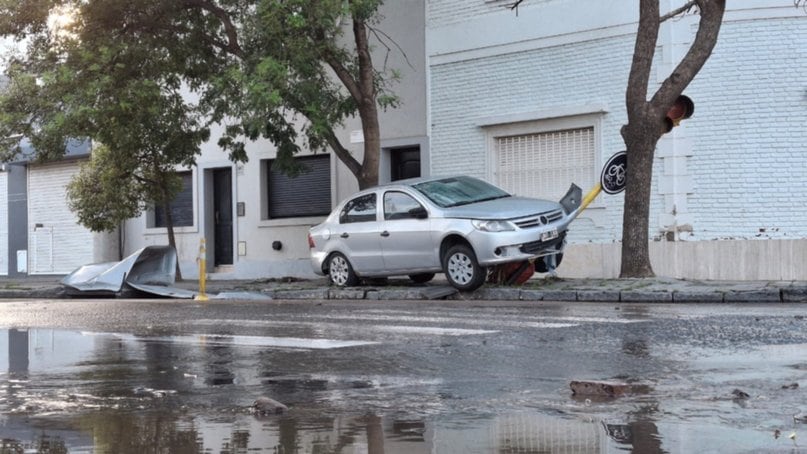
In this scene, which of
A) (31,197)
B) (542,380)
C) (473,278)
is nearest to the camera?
(542,380)

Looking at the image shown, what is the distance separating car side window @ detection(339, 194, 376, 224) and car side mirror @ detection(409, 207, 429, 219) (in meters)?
0.97

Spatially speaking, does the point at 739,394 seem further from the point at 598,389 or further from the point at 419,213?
the point at 419,213

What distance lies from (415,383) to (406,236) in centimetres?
1043

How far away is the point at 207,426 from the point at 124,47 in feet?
52.7

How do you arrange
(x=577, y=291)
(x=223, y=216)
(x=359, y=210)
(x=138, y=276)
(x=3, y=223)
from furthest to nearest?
(x=3, y=223), (x=223, y=216), (x=138, y=276), (x=359, y=210), (x=577, y=291)

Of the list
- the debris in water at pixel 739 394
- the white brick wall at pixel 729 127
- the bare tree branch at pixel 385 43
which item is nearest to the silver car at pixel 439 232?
the white brick wall at pixel 729 127

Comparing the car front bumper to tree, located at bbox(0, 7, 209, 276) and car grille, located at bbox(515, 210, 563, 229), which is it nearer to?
car grille, located at bbox(515, 210, 563, 229)

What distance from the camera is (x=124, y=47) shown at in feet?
67.2

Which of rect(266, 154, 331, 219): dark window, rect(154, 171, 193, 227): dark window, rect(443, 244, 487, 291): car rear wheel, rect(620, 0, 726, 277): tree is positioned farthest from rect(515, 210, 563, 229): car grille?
rect(154, 171, 193, 227): dark window

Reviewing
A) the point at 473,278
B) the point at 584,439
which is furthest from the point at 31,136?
the point at 584,439

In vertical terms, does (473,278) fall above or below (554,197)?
below

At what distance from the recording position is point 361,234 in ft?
59.7

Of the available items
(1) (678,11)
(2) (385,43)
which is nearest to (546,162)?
(1) (678,11)

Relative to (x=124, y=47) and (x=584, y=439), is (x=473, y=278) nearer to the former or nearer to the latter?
(x=124, y=47)
